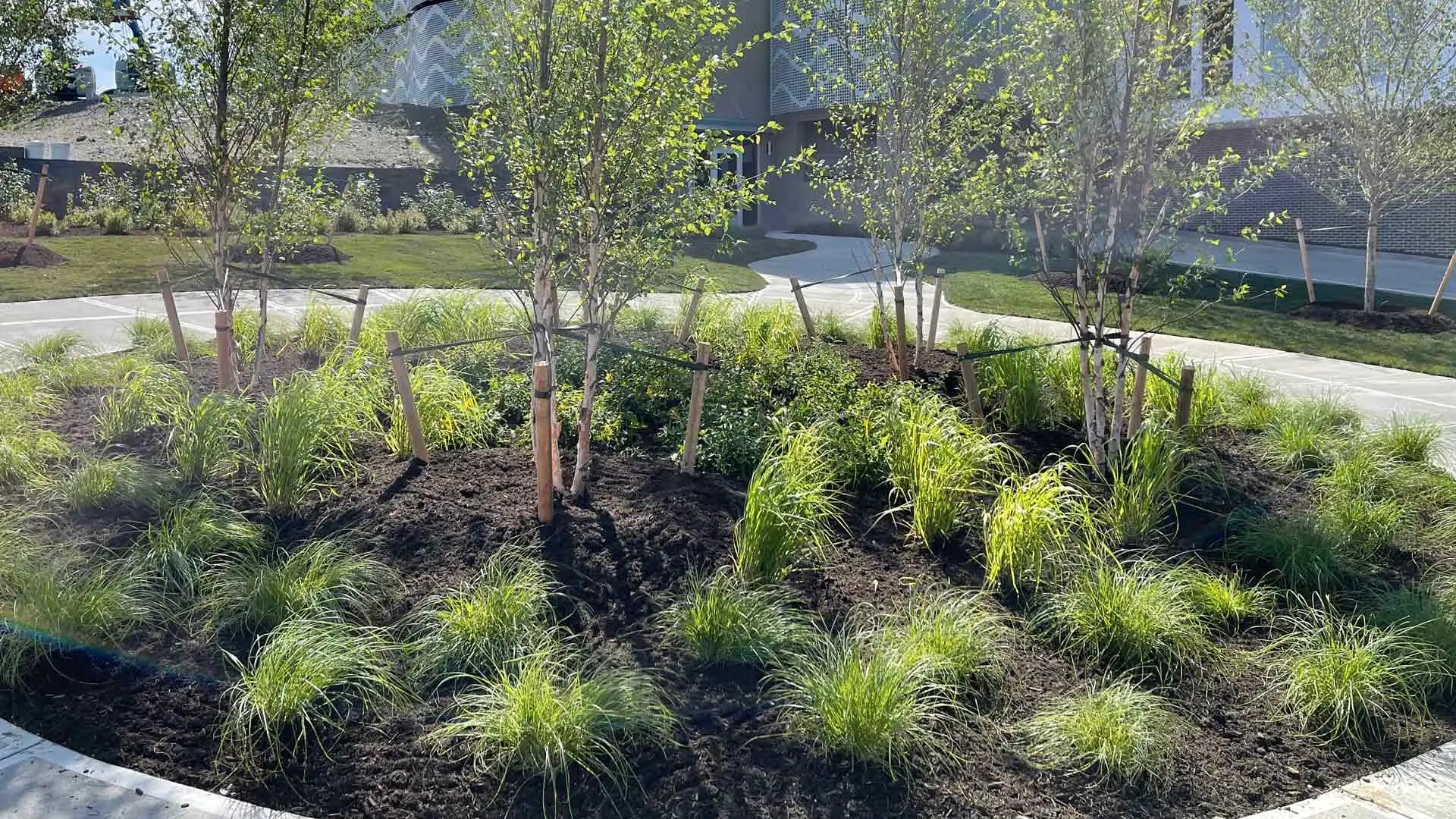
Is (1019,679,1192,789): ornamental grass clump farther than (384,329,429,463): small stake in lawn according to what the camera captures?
No

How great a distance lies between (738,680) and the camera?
4461mm

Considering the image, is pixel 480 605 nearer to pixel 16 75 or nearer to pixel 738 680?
pixel 738 680

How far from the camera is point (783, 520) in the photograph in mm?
5234

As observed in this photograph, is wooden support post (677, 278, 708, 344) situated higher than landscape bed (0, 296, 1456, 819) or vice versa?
wooden support post (677, 278, 708, 344)

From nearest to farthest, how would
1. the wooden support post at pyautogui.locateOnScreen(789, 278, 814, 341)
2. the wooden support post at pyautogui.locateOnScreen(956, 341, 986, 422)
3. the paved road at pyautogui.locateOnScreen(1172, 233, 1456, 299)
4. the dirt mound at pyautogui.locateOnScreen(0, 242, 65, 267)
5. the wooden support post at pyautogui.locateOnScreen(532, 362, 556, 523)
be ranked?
the wooden support post at pyautogui.locateOnScreen(532, 362, 556, 523) < the wooden support post at pyautogui.locateOnScreen(956, 341, 986, 422) < the wooden support post at pyautogui.locateOnScreen(789, 278, 814, 341) < the dirt mound at pyautogui.locateOnScreen(0, 242, 65, 267) < the paved road at pyautogui.locateOnScreen(1172, 233, 1456, 299)

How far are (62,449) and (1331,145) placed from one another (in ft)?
60.4

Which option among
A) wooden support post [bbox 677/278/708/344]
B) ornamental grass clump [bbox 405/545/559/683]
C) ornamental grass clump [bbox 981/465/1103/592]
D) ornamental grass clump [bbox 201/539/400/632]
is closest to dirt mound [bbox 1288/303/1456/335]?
wooden support post [bbox 677/278/708/344]

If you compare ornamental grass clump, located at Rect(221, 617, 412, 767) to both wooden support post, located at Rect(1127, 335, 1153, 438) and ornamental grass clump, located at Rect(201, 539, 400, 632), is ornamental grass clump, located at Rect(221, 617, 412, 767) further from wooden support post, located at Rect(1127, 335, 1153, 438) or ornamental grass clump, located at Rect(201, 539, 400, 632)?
wooden support post, located at Rect(1127, 335, 1153, 438)

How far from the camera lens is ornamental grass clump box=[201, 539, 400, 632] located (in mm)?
4738

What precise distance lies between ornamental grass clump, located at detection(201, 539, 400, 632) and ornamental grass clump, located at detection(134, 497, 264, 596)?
0.09 metres

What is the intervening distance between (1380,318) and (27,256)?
1814cm

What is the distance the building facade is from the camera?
2266 cm

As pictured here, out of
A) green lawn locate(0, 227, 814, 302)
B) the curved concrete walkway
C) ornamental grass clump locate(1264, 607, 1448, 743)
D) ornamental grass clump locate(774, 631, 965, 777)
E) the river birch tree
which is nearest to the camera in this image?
the curved concrete walkway

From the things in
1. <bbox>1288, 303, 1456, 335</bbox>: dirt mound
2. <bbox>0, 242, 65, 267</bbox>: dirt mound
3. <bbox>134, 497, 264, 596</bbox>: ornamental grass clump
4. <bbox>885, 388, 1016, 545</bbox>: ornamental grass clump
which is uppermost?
<bbox>0, 242, 65, 267</bbox>: dirt mound
